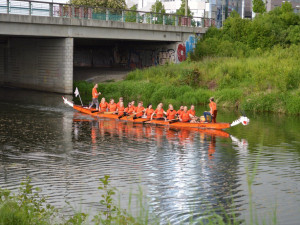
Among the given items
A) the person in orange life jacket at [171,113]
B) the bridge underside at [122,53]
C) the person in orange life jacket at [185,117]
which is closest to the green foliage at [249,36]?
the bridge underside at [122,53]

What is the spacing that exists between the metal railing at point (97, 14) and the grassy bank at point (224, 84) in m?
4.88

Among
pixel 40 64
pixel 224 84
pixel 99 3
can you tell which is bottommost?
pixel 224 84

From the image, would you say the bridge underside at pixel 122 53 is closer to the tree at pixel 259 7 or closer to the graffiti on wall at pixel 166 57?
the graffiti on wall at pixel 166 57

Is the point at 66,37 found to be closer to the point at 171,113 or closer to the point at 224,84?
the point at 224,84

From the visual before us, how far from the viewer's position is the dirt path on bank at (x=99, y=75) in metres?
49.3

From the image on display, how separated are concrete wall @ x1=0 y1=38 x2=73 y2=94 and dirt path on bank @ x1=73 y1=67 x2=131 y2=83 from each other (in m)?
3.97

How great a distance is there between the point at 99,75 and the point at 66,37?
862 centimetres

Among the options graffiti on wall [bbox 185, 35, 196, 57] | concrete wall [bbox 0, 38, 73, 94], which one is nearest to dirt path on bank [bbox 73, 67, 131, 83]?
concrete wall [bbox 0, 38, 73, 94]

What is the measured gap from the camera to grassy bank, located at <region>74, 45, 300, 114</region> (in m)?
35.3

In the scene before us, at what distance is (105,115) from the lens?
105ft

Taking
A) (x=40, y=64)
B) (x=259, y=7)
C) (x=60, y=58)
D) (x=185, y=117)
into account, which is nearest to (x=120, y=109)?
(x=185, y=117)

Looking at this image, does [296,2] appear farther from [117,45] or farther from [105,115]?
[105,115]

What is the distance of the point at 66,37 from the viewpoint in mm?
43344

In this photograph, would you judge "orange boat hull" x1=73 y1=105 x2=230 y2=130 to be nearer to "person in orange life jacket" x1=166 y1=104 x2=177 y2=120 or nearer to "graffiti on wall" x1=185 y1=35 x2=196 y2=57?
"person in orange life jacket" x1=166 y1=104 x2=177 y2=120
